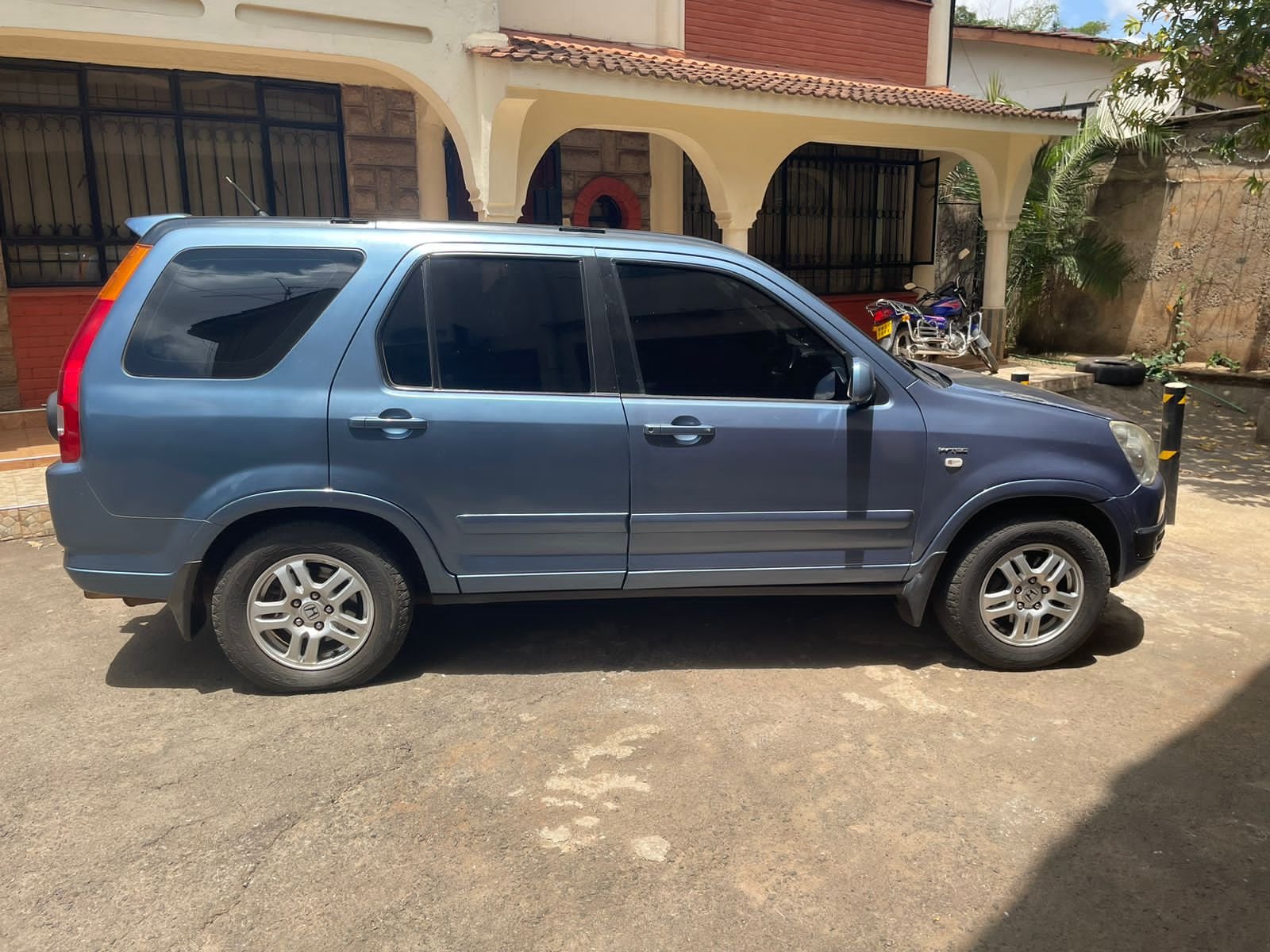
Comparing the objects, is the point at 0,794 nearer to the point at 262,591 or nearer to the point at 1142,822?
the point at 262,591

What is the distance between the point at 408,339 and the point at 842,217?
11.4 meters

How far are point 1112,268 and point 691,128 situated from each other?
787 centimetres

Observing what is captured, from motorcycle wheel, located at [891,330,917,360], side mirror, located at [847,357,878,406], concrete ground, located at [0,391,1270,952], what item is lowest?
concrete ground, located at [0,391,1270,952]

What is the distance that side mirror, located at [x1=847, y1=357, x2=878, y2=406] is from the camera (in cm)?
383

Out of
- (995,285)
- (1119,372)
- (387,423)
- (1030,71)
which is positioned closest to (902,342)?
(995,285)

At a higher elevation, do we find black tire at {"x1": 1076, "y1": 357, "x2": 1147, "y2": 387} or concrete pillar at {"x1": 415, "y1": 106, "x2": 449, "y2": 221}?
concrete pillar at {"x1": 415, "y1": 106, "x2": 449, "y2": 221}

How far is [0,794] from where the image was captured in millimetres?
3215

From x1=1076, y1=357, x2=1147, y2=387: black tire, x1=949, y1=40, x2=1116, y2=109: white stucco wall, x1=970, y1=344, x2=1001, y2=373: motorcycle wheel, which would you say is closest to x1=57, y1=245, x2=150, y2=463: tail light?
x1=970, y1=344, x2=1001, y2=373: motorcycle wheel

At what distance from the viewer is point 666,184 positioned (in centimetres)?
1201

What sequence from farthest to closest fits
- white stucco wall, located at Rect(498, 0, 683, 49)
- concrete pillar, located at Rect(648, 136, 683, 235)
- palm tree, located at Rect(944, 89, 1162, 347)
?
palm tree, located at Rect(944, 89, 1162, 347) < concrete pillar, located at Rect(648, 136, 683, 235) < white stucco wall, located at Rect(498, 0, 683, 49)

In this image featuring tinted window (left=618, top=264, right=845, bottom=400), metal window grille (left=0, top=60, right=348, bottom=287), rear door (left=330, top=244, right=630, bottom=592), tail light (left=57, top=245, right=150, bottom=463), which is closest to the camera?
tail light (left=57, top=245, right=150, bottom=463)

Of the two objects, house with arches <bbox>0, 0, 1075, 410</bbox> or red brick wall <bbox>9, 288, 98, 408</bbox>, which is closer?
house with arches <bbox>0, 0, 1075, 410</bbox>

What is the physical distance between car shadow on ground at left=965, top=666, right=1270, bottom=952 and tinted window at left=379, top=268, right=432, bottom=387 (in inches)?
109

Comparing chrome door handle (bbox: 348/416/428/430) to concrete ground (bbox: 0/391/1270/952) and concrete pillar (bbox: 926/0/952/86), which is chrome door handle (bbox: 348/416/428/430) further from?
concrete pillar (bbox: 926/0/952/86)
